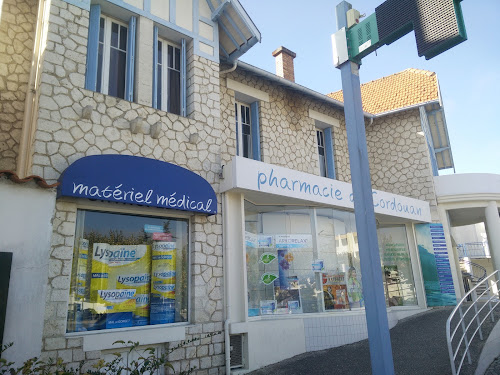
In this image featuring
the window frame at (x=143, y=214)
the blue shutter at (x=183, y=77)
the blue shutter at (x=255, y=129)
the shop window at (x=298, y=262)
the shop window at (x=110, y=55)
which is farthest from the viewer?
the blue shutter at (x=255, y=129)

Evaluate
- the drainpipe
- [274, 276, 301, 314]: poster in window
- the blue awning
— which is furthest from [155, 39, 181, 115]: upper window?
[274, 276, 301, 314]: poster in window

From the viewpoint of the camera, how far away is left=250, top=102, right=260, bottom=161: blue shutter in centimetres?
988

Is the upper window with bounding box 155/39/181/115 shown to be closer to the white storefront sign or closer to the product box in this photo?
the white storefront sign

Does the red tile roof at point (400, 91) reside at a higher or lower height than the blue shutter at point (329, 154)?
higher

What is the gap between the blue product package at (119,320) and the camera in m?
6.07

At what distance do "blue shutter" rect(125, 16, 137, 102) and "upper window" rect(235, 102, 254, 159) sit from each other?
3181 millimetres

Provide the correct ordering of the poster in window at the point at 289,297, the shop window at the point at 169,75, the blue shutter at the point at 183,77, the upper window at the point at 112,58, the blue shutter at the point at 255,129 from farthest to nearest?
the blue shutter at the point at 255,129, the poster in window at the point at 289,297, the blue shutter at the point at 183,77, the shop window at the point at 169,75, the upper window at the point at 112,58

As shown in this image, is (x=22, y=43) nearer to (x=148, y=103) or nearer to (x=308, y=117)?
(x=148, y=103)

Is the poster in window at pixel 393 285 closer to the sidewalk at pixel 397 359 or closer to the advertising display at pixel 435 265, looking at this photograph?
the advertising display at pixel 435 265

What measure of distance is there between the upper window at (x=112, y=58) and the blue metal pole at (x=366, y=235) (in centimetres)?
436

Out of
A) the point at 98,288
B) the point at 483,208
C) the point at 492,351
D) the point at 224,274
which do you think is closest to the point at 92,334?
the point at 98,288

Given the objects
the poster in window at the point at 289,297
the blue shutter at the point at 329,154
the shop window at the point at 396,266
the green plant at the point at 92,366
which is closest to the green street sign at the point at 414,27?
the green plant at the point at 92,366

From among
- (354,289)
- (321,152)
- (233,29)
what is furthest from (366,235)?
(321,152)

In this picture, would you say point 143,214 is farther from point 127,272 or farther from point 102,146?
point 102,146
